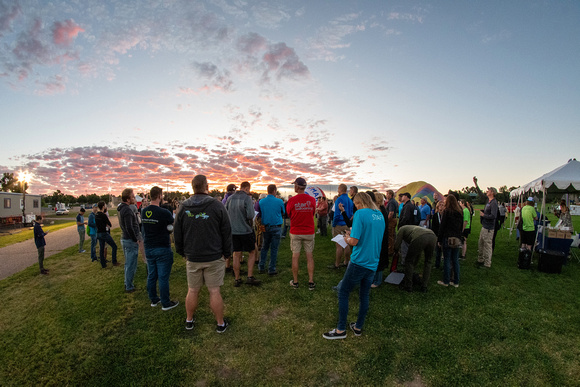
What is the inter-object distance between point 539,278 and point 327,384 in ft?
22.1

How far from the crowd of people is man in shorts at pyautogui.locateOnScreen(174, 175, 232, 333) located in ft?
0.04

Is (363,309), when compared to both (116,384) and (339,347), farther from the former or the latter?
(116,384)

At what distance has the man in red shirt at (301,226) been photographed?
5.16 meters

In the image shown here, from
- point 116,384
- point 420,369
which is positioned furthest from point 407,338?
point 116,384

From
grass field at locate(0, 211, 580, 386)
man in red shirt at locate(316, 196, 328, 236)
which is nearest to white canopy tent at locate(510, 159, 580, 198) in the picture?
grass field at locate(0, 211, 580, 386)

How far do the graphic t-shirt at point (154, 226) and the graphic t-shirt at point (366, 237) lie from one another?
10.3 feet

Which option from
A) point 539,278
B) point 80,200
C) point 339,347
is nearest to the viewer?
point 339,347

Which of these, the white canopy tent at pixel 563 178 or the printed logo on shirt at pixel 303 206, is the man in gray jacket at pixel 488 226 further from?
the printed logo on shirt at pixel 303 206

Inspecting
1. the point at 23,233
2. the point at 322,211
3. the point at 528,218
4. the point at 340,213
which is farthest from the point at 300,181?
the point at 23,233

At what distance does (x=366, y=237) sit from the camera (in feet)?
10.8

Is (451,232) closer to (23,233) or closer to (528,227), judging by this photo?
(528,227)

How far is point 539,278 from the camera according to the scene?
6.32 metres

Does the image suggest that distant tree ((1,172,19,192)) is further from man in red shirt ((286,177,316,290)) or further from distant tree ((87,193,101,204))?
man in red shirt ((286,177,316,290))

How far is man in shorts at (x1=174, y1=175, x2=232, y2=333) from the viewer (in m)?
3.46
